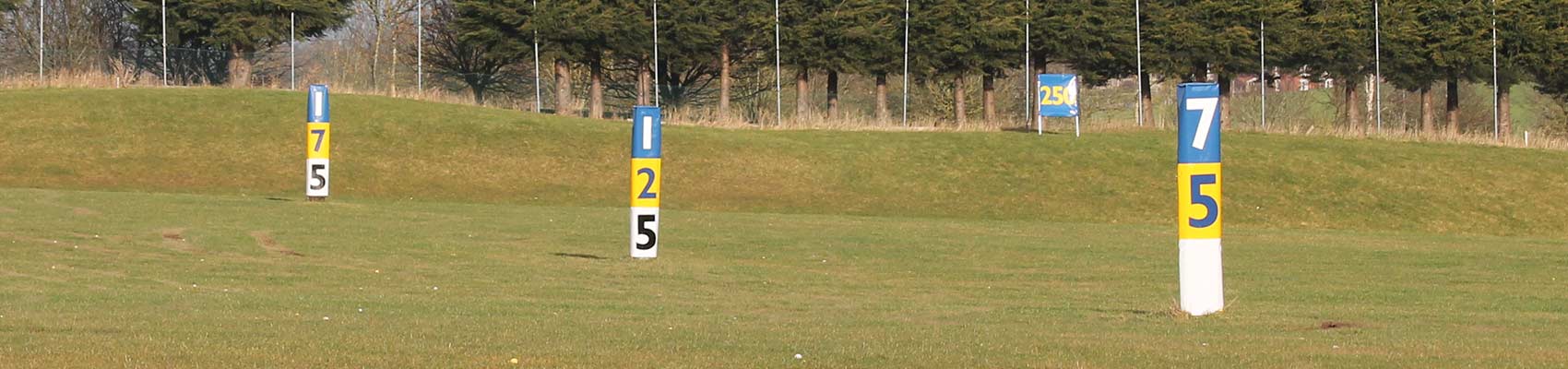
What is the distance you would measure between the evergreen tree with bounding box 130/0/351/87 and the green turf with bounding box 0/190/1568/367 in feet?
108

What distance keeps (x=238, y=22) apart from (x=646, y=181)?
1868 inches

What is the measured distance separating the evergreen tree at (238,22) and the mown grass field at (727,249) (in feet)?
34.5

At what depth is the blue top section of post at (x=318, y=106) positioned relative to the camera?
125 feet

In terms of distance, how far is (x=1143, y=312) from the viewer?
16641 mm

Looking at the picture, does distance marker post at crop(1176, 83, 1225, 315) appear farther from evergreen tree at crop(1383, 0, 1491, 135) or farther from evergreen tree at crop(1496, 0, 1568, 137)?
evergreen tree at crop(1496, 0, 1568, 137)

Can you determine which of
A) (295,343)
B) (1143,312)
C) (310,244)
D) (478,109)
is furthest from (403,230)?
(478,109)

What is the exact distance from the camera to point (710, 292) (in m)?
20.1

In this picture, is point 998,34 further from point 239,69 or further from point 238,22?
point 239,69

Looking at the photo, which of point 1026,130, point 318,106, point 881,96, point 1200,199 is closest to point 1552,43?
point 1026,130

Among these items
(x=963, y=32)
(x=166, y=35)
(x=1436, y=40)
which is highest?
(x=166, y=35)

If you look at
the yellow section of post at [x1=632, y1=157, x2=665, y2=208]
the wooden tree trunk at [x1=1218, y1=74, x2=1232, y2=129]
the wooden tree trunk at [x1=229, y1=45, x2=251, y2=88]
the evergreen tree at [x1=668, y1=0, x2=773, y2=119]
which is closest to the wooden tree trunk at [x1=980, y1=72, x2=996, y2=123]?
the evergreen tree at [x1=668, y1=0, x2=773, y2=119]

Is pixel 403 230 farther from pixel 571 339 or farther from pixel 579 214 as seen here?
pixel 571 339

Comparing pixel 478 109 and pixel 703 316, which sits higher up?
pixel 478 109

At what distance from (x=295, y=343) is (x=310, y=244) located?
14.5m
